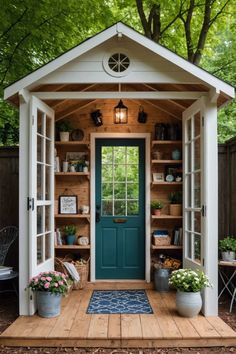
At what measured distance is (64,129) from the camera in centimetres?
617

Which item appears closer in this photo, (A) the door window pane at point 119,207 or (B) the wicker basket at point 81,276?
(B) the wicker basket at point 81,276

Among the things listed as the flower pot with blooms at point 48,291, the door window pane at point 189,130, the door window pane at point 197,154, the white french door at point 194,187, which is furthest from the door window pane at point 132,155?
the flower pot with blooms at point 48,291

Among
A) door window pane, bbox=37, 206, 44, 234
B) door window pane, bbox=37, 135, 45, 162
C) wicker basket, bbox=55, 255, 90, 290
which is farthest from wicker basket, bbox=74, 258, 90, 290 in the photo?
door window pane, bbox=37, 135, 45, 162

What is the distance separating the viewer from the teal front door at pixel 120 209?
629 cm

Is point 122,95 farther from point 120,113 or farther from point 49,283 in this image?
point 49,283

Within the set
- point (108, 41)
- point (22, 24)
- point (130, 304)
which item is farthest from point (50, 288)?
point (22, 24)

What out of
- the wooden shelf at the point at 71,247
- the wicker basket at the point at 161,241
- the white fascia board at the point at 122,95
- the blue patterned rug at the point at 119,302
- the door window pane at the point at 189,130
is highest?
the white fascia board at the point at 122,95

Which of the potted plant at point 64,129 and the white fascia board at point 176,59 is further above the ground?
the white fascia board at point 176,59

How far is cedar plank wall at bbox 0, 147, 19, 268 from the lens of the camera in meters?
6.01

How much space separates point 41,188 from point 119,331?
1.97 meters

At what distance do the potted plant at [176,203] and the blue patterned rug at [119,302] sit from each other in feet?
4.05

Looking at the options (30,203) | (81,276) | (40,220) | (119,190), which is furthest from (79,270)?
(30,203)

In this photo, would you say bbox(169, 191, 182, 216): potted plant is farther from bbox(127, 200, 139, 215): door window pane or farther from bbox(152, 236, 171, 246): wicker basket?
bbox(127, 200, 139, 215): door window pane

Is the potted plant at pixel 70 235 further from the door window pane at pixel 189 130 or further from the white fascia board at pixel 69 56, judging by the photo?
the white fascia board at pixel 69 56
